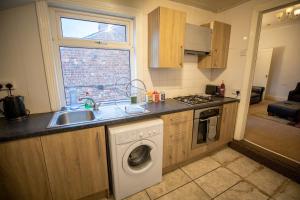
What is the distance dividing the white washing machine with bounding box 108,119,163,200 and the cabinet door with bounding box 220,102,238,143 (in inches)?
48.8

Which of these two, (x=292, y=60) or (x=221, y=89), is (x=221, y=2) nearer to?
(x=221, y=89)

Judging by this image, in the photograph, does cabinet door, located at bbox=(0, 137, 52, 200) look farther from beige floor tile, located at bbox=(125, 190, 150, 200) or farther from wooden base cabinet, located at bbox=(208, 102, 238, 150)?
wooden base cabinet, located at bbox=(208, 102, 238, 150)

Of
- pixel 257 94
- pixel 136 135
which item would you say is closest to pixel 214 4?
pixel 136 135

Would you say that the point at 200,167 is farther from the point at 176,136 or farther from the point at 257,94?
the point at 257,94

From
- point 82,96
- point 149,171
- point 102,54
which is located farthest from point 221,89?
point 82,96

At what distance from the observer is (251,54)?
2.17 m

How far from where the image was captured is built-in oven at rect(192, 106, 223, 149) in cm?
196

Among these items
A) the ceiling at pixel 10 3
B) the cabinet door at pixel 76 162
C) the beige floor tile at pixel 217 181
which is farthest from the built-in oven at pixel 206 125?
the ceiling at pixel 10 3

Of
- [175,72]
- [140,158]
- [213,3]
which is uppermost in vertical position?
[213,3]

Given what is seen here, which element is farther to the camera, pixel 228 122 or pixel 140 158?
pixel 228 122

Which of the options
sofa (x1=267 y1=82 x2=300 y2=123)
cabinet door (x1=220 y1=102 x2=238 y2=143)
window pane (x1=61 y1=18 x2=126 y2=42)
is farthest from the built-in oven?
sofa (x1=267 y1=82 x2=300 y2=123)

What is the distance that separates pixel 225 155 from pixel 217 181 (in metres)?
0.67

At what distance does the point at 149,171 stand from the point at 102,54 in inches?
63.8

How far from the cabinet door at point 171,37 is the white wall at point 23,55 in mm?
1397
